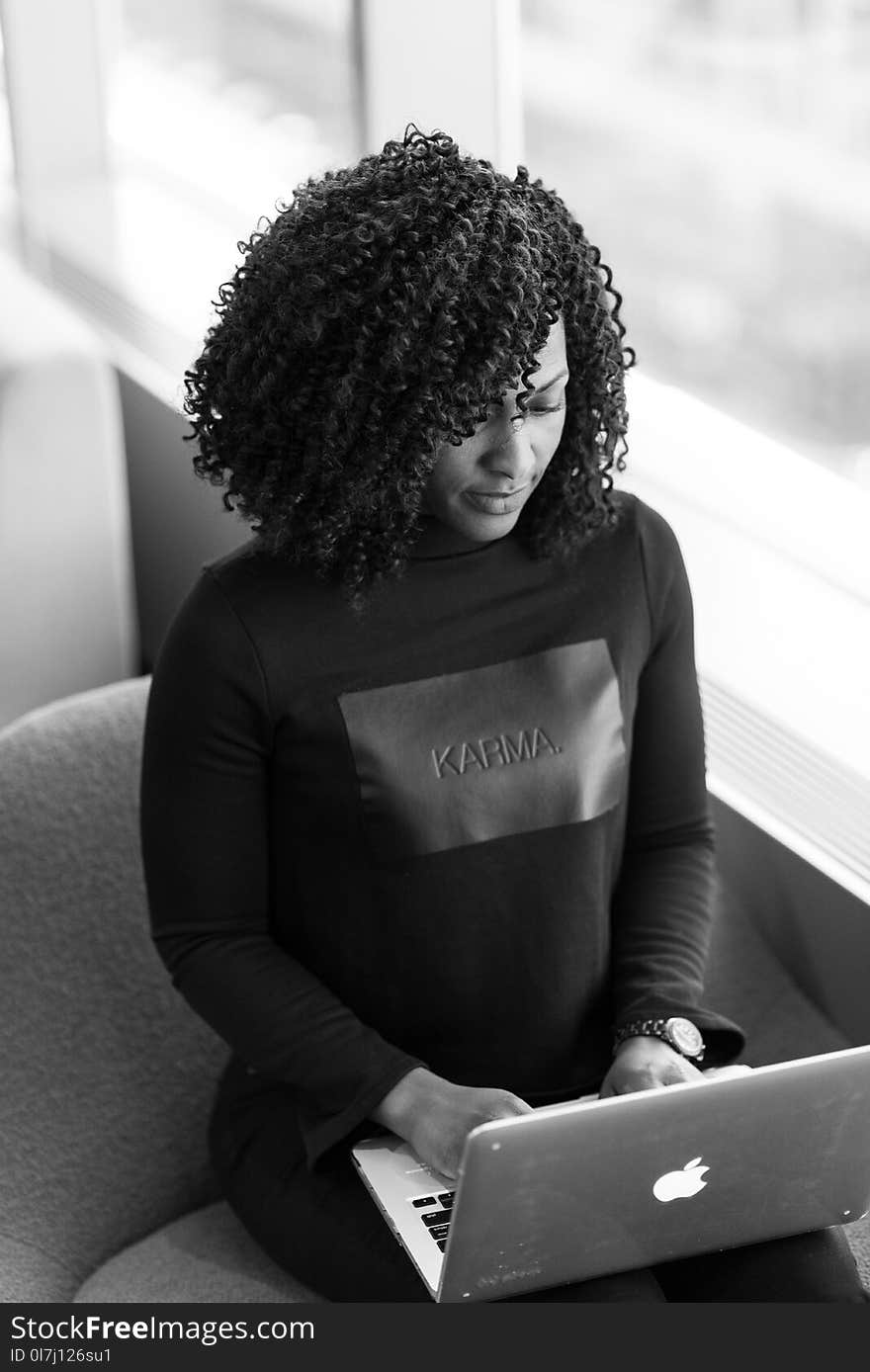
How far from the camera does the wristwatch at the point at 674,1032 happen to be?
121 cm

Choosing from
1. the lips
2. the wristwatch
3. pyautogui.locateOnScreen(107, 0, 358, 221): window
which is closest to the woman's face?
the lips

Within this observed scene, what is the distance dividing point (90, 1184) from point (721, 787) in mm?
648

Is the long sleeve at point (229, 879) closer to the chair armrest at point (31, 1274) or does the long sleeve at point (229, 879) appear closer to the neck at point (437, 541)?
the neck at point (437, 541)

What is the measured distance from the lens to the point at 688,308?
4289 millimetres

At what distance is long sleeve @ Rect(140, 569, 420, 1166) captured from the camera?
1155mm

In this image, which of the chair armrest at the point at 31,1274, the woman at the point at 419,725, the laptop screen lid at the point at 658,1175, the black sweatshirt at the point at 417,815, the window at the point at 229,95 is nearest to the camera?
the laptop screen lid at the point at 658,1175

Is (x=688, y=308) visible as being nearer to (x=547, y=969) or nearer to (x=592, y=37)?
(x=592, y=37)

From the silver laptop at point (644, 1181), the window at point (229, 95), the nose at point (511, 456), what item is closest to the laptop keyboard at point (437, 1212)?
the silver laptop at point (644, 1181)

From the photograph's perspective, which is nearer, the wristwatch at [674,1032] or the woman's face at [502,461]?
the woman's face at [502,461]

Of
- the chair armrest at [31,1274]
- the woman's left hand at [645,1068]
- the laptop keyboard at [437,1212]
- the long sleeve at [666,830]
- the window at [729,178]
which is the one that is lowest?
the chair armrest at [31,1274]

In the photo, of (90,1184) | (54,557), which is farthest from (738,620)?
(54,557)

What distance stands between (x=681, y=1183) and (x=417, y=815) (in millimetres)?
314

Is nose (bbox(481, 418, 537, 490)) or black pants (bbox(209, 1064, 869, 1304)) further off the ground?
nose (bbox(481, 418, 537, 490))

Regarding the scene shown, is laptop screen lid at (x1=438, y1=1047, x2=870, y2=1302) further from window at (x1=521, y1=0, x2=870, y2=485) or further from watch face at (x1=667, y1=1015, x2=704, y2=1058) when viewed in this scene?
window at (x1=521, y1=0, x2=870, y2=485)
